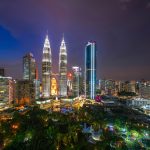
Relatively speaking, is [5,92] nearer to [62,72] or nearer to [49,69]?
[49,69]

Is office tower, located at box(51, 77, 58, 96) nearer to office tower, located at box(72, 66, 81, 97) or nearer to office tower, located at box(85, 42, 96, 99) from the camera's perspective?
office tower, located at box(72, 66, 81, 97)

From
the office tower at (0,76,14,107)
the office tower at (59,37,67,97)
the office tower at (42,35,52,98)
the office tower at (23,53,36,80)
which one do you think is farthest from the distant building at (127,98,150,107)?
the office tower at (23,53,36,80)

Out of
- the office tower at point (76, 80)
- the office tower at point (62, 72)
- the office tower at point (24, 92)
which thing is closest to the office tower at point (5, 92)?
the office tower at point (24, 92)

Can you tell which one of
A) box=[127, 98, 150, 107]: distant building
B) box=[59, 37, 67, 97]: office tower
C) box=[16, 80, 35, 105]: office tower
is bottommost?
box=[127, 98, 150, 107]: distant building

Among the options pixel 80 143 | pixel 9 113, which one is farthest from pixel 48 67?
pixel 80 143

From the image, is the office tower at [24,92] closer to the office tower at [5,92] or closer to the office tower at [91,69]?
the office tower at [5,92]

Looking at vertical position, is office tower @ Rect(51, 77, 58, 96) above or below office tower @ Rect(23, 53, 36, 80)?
below

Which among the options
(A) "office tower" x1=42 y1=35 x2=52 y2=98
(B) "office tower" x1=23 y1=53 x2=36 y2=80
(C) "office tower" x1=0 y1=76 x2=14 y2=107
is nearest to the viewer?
(C) "office tower" x1=0 y1=76 x2=14 y2=107

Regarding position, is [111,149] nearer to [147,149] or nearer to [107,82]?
[147,149]

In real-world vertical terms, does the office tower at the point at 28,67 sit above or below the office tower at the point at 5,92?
above
